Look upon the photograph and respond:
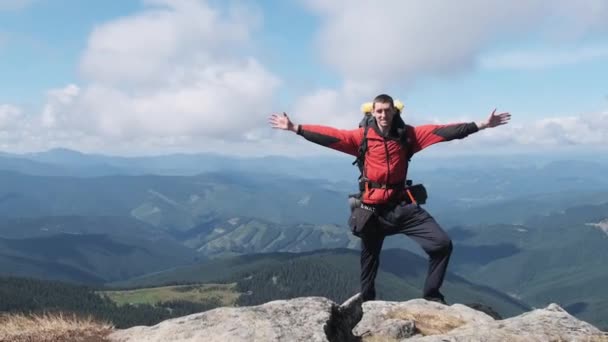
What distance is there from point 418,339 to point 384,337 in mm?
1587

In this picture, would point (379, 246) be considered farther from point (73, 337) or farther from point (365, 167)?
point (73, 337)

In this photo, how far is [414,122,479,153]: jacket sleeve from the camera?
47.5 feet

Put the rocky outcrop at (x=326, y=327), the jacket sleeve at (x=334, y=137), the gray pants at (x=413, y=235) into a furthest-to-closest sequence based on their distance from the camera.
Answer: the jacket sleeve at (x=334, y=137) < the gray pants at (x=413, y=235) < the rocky outcrop at (x=326, y=327)

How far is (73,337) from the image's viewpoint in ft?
41.6

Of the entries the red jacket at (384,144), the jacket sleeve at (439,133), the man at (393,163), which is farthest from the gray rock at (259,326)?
the jacket sleeve at (439,133)

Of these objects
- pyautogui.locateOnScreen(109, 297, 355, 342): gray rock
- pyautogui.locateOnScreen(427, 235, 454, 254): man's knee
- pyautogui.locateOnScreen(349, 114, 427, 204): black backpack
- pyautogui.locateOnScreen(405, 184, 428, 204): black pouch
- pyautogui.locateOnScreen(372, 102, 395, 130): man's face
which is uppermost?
pyautogui.locateOnScreen(372, 102, 395, 130): man's face

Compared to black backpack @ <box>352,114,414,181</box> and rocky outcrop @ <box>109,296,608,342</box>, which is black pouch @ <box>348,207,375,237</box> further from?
rocky outcrop @ <box>109,296,608,342</box>

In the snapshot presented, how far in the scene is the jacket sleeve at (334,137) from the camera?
1485 centimetres

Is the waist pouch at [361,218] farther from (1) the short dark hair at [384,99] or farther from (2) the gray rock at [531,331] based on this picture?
(2) the gray rock at [531,331]

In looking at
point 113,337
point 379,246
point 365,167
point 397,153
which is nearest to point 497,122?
point 397,153

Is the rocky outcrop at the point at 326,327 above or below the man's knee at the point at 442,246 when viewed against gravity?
below

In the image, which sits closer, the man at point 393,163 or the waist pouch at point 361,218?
the man at point 393,163

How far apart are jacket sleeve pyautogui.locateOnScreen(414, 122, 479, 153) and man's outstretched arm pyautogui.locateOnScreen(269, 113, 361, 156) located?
175 cm

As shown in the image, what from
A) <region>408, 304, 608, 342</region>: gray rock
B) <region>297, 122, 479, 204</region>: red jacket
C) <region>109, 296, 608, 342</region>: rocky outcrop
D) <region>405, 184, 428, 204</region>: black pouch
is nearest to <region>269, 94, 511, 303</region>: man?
<region>297, 122, 479, 204</region>: red jacket
